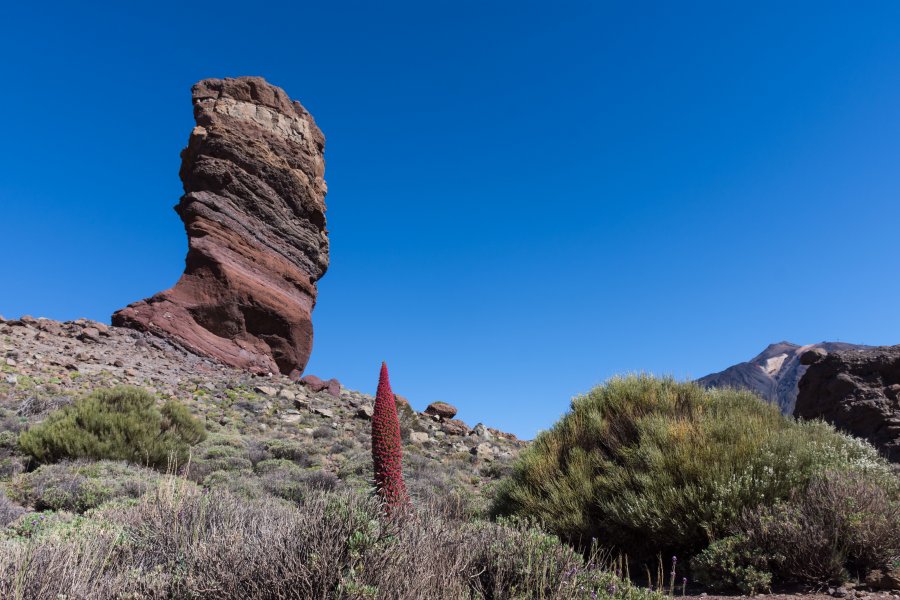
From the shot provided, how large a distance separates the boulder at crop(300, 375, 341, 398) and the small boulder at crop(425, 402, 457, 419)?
3.95 m

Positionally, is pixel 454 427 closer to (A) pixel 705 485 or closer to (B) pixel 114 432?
(B) pixel 114 432

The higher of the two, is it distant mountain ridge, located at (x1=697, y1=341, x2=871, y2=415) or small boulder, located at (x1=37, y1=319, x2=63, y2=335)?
distant mountain ridge, located at (x1=697, y1=341, x2=871, y2=415)

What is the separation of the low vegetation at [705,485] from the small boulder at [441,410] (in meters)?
13.6

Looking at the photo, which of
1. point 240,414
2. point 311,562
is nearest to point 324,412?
point 240,414

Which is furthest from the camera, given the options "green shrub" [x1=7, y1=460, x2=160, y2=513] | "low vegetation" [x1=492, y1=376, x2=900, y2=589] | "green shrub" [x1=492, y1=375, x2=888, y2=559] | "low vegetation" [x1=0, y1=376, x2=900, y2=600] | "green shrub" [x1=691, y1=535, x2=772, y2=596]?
"green shrub" [x1=7, y1=460, x2=160, y2=513]

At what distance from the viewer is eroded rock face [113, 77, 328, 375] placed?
2286cm

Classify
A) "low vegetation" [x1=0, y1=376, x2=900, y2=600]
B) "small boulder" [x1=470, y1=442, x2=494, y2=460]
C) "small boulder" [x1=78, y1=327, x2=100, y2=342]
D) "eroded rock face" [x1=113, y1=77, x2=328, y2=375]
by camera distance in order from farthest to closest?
"eroded rock face" [x1=113, y1=77, x2=328, y2=375]
"small boulder" [x1=78, y1=327, x2=100, y2=342]
"small boulder" [x1=470, y1=442, x2=494, y2=460]
"low vegetation" [x1=0, y1=376, x2=900, y2=600]

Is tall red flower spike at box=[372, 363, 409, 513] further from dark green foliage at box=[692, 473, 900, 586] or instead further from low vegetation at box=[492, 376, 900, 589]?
dark green foliage at box=[692, 473, 900, 586]

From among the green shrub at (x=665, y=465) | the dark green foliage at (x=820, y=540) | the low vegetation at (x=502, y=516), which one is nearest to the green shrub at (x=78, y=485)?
the low vegetation at (x=502, y=516)

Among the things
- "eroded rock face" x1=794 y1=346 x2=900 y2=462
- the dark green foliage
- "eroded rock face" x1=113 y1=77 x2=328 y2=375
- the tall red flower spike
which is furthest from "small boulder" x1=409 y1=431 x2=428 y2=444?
the dark green foliage

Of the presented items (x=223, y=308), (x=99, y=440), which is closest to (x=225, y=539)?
(x=99, y=440)

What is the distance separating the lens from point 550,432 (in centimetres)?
732

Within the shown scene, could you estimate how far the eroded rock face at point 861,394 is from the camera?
9.52 meters

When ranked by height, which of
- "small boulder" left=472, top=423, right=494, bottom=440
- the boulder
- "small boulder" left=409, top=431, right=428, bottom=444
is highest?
the boulder
